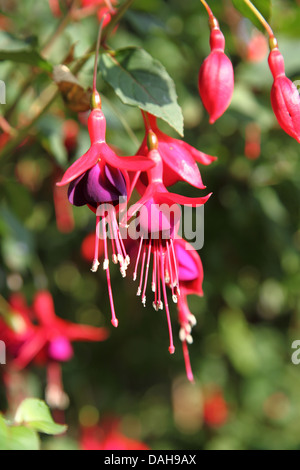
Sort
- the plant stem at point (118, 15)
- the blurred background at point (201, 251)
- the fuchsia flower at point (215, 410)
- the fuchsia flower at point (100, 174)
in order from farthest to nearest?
the fuchsia flower at point (215, 410) < the blurred background at point (201, 251) < the plant stem at point (118, 15) < the fuchsia flower at point (100, 174)

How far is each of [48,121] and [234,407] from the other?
157cm

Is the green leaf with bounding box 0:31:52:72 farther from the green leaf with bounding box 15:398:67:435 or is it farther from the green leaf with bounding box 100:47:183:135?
the green leaf with bounding box 15:398:67:435

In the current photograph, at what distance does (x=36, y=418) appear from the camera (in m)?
0.82

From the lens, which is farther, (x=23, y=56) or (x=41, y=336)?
(x=41, y=336)

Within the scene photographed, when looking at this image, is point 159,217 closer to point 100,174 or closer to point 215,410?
point 100,174

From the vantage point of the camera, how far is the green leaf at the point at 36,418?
31.3 inches

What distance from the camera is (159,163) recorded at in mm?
775

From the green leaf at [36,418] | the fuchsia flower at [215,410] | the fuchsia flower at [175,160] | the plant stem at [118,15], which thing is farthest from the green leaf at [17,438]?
the fuchsia flower at [215,410]

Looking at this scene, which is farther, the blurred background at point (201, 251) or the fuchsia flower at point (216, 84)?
the blurred background at point (201, 251)

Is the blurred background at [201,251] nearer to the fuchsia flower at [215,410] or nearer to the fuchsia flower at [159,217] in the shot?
the fuchsia flower at [215,410]

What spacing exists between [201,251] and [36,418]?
3.11 ft

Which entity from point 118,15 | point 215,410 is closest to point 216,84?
point 118,15

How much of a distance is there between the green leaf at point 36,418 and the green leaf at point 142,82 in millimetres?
452
